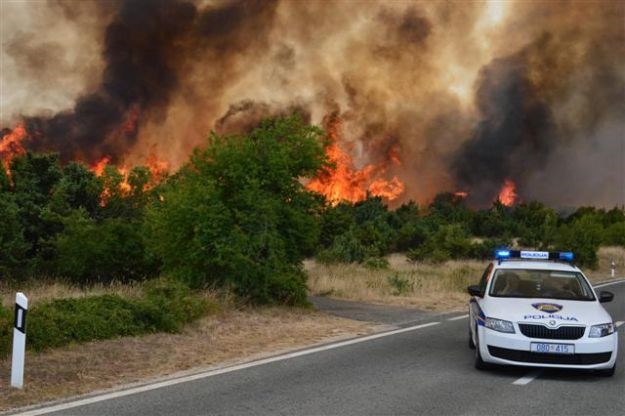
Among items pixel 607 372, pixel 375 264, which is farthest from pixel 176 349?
pixel 375 264

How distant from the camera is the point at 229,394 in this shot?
25.9 feet

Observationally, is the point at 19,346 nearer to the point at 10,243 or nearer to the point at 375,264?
the point at 10,243

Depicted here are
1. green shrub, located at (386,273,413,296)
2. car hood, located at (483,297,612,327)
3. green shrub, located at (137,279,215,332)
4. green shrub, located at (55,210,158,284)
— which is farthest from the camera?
green shrub, located at (386,273,413,296)

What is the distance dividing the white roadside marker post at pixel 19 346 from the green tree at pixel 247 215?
706cm

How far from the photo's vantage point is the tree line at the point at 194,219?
15.5m

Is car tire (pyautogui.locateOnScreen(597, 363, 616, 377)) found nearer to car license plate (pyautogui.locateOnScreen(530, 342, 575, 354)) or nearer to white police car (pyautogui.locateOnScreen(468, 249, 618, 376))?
white police car (pyautogui.locateOnScreen(468, 249, 618, 376))

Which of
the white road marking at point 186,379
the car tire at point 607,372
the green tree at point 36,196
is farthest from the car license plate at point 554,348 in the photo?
the green tree at point 36,196

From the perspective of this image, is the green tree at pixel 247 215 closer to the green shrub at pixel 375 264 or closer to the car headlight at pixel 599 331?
the car headlight at pixel 599 331

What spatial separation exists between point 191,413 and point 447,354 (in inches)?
217

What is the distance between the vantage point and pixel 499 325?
9180mm

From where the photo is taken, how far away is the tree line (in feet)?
50.7

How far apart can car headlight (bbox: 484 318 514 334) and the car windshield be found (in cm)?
104

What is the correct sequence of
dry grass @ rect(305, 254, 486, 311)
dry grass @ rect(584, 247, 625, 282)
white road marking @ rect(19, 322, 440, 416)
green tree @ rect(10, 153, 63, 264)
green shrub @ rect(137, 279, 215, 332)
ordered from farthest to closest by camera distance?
dry grass @ rect(584, 247, 625, 282) → green tree @ rect(10, 153, 63, 264) → dry grass @ rect(305, 254, 486, 311) → green shrub @ rect(137, 279, 215, 332) → white road marking @ rect(19, 322, 440, 416)

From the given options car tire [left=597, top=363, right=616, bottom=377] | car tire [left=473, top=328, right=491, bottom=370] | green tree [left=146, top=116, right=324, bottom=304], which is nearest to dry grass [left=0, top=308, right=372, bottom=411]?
green tree [left=146, top=116, right=324, bottom=304]
